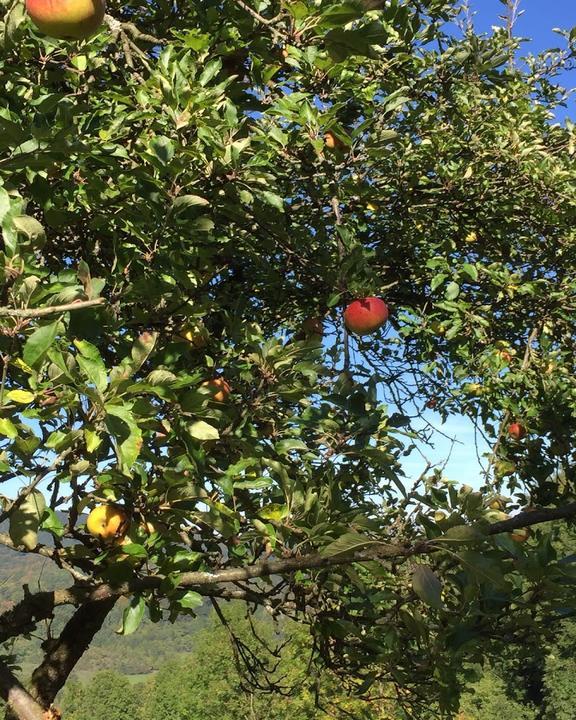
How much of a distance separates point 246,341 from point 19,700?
1630mm

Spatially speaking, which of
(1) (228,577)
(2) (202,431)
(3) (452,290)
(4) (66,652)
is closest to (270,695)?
(4) (66,652)

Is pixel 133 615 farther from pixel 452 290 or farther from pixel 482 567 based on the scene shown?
pixel 452 290

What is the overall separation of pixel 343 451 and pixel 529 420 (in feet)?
7.71

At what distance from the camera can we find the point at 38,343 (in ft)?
4.58

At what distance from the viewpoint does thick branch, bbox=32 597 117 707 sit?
3.22 meters

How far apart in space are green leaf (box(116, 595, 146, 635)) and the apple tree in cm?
1

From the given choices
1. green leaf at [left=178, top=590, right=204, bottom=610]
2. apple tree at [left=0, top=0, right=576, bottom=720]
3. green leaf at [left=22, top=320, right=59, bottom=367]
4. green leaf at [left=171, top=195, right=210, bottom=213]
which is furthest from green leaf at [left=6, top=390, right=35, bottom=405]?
green leaf at [left=178, top=590, right=204, bottom=610]

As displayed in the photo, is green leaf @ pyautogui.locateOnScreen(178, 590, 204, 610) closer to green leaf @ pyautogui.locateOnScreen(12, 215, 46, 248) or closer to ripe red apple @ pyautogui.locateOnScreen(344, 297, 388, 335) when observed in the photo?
green leaf @ pyautogui.locateOnScreen(12, 215, 46, 248)

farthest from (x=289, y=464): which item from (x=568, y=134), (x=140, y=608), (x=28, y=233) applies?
(x=568, y=134)

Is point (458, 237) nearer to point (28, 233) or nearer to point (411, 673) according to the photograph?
point (411, 673)

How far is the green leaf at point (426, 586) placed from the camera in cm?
140

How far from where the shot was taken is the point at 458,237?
16.2 feet

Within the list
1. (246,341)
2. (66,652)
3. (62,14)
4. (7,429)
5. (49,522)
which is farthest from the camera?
(66,652)

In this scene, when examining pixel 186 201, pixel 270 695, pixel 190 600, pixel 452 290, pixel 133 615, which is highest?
pixel 452 290
